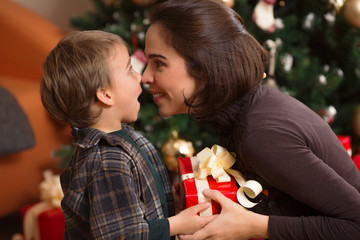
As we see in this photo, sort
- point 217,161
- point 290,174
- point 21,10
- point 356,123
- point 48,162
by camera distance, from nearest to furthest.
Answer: point 290,174, point 217,161, point 356,123, point 48,162, point 21,10

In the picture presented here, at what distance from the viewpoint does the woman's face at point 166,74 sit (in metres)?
1.01

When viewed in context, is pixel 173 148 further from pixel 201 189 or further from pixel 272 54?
pixel 201 189

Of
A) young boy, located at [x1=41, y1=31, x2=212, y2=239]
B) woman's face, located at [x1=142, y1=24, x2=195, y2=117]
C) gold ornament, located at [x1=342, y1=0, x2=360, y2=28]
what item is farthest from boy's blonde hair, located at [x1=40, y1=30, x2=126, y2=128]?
gold ornament, located at [x1=342, y1=0, x2=360, y2=28]

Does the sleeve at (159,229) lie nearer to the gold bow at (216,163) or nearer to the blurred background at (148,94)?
the gold bow at (216,163)

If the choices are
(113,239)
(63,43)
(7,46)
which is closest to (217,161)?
(113,239)

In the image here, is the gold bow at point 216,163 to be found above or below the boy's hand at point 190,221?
above

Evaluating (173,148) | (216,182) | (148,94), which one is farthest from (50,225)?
(216,182)

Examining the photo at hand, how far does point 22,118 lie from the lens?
1.86 meters

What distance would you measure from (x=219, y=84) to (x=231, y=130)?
0.16 m

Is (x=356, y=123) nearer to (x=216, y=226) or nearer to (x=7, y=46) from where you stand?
(x=216, y=226)

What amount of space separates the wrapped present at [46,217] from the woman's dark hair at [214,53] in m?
0.83

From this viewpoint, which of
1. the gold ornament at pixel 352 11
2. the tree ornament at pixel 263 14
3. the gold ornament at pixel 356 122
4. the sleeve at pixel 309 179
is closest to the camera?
the sleeve at pixel 309 179

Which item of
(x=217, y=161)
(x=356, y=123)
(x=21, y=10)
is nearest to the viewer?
(x=217, y=161)

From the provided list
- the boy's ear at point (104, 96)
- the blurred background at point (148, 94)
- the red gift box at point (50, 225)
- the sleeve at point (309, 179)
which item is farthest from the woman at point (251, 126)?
the red gift box at point (50, 225)
